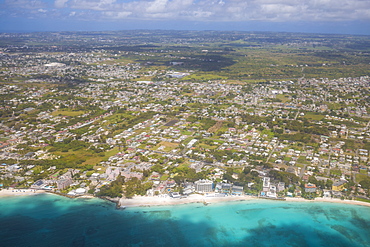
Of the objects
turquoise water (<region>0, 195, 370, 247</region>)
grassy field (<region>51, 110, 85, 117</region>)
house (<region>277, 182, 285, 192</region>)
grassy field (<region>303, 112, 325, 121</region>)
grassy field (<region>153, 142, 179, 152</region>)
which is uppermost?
grassy field (<region>51, 110, 85, 117</region>)

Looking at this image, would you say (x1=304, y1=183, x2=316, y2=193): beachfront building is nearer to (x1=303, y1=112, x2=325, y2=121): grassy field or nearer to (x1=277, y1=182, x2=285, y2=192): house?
(x1=277, y1=182, x2=285, y2=192): house

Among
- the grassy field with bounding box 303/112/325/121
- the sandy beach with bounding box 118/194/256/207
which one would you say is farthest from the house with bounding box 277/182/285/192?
the grassy field with bounding box 303/112/325/121

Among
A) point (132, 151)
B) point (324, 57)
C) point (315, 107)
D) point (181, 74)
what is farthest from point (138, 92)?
point (324, 57)

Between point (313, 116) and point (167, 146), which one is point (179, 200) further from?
point (313, 116)

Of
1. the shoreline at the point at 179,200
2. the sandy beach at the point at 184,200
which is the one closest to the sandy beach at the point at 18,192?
the shoreline at the point at 179,200

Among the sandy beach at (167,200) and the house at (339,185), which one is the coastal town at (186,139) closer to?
the house at (339,185)

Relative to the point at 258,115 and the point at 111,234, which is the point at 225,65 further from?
the point at 111,234
